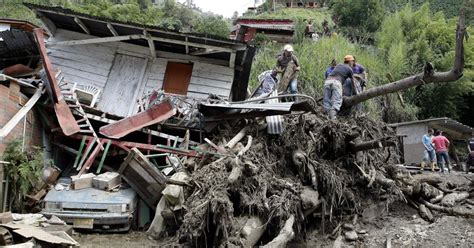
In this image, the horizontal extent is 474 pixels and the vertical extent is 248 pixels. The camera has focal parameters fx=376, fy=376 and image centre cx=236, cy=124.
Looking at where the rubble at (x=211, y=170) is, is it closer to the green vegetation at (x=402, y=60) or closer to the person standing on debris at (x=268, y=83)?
the person standing on debris at (x=268, y=83)

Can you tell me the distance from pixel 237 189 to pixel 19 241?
11.0ft

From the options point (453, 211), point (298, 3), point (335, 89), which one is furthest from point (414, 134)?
point (298, 3)

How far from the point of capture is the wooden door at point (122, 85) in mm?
10312

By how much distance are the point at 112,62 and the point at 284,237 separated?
295 inches

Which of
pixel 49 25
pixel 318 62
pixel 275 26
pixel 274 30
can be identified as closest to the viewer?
pixel 49 25

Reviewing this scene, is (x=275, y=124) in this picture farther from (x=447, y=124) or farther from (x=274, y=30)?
(x=274, y=30)

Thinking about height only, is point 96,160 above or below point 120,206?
above

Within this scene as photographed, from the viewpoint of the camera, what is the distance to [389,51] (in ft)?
64.3

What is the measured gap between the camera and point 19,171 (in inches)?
273

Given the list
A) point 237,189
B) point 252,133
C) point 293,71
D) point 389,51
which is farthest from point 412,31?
point 237,189

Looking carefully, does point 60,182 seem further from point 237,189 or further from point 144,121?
point 237,189

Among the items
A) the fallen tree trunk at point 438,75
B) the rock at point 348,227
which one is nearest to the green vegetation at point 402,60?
the rock at point 348,227

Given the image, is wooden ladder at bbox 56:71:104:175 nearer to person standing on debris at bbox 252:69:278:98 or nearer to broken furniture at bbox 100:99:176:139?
broken furniture at bbox 100:99:176:139

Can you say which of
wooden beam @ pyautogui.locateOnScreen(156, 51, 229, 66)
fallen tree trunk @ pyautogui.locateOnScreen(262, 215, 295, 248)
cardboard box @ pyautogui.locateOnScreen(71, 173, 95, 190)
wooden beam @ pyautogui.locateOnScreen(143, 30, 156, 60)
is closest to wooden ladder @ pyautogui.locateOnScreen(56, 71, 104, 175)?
cardboard box @ pyautogui.locateOnScreen(71, 173, 95, 190)
